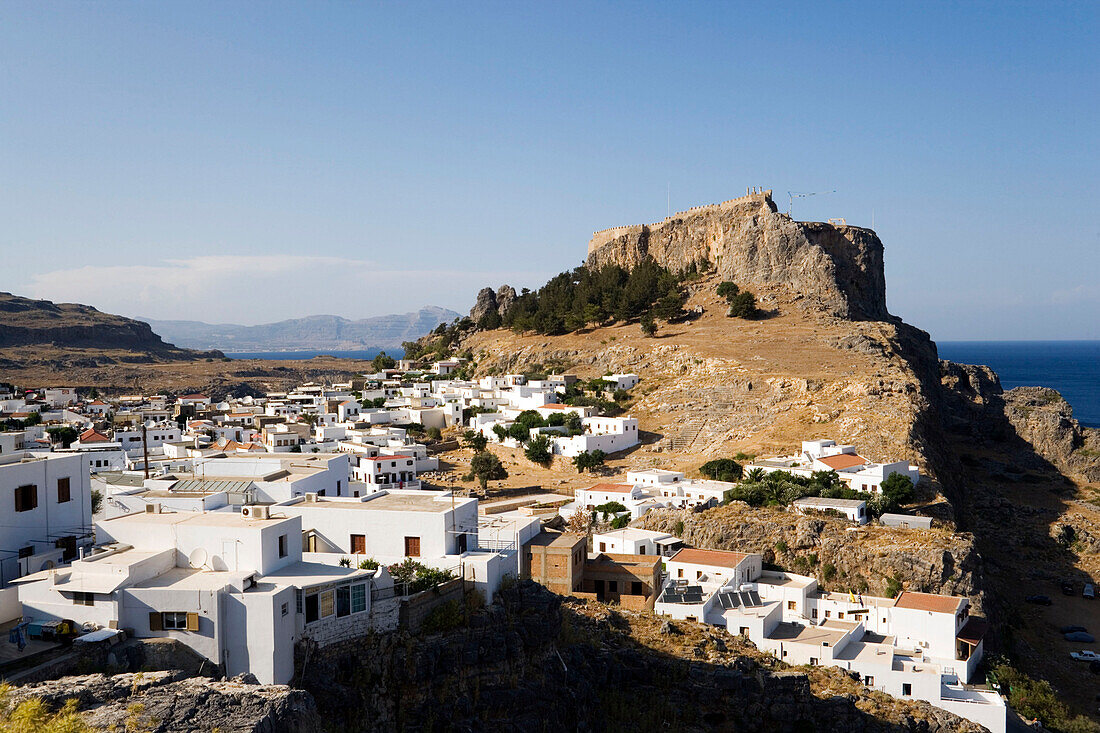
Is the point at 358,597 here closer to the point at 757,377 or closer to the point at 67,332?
the point at 757,377

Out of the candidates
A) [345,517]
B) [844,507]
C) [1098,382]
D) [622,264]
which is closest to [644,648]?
[345,517]

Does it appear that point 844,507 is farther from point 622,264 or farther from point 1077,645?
point 622,264

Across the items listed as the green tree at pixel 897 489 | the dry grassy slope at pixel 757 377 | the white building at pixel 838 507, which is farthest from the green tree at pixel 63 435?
the green tree at pixel 897 489

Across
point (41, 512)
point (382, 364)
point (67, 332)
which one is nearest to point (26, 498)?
point (41, 512)

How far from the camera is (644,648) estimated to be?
19250 millimetres

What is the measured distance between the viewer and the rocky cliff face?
2650 inches

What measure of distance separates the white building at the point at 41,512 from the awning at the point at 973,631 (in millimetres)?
24083

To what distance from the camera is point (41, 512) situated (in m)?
15.5

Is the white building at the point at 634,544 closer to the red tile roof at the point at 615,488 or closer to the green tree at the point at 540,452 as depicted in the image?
the red tile roof at the point at 615,488

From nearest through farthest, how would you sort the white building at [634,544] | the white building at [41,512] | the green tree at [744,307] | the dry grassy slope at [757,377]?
1. the white building at [41,512]
2. the white building at [634,544]
3. the dry grassy slope at [757,377]
4. the green tree at [744,307]

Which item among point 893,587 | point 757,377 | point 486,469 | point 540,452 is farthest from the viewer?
point 757,377

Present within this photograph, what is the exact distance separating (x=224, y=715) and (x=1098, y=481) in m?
61.8

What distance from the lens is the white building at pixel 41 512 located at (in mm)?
14555

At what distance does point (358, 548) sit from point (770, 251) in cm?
5755
